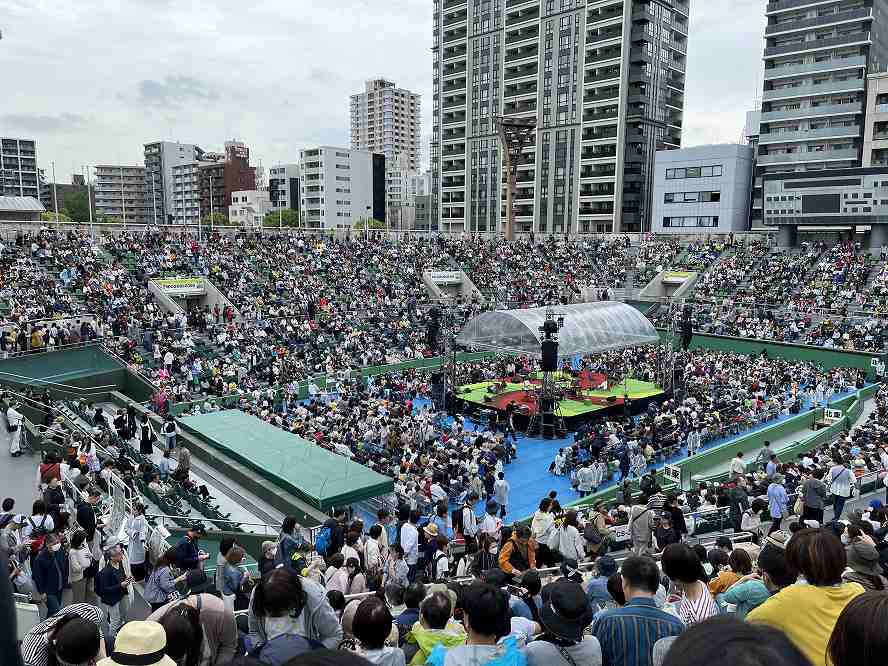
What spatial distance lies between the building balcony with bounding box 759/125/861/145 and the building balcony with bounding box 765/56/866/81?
4.82 metres

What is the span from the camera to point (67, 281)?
29359mm

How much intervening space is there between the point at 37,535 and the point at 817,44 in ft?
216

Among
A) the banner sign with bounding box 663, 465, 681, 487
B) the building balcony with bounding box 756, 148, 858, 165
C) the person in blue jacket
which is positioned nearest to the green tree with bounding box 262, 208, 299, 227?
the building balcony with bounding box 756, 148, 858, 165

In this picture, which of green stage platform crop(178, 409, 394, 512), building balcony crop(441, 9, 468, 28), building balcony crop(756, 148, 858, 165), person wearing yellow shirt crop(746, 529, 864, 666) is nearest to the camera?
person wearing yellow shirt crop(746, 529, 864, 666)

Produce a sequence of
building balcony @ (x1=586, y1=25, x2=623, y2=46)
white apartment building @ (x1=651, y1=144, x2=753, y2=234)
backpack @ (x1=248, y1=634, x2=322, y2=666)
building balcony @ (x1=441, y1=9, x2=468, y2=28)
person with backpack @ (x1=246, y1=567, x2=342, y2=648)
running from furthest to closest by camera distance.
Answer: building balcony @ (x1=441, y1=9, x2=468, y2=28) → building balcony @ (x1=586, y1=25, x2=623, y2=46) → white apartment building @ (x1=651, y1=144, x2=753, y2=234) → person with backpack @ (x1=246, y1=567, x2=342, y2=648) → backpack @ (x1=248, y1=634, x2=322, y2=666)

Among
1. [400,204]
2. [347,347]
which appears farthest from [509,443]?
[400,204]

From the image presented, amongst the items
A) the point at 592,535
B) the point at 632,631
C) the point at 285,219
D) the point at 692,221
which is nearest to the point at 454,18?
the point at 285,219

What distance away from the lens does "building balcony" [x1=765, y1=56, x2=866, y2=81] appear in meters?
53.3

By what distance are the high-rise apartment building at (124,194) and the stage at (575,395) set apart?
11251 cm

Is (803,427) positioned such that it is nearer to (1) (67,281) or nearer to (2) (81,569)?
(2) (81,569)

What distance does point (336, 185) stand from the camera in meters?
104

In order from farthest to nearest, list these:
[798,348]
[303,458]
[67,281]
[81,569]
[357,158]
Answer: [357,158] < [798,348] < [67,281] < [303,458] < [81,569]

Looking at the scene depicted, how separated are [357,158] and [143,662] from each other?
108m

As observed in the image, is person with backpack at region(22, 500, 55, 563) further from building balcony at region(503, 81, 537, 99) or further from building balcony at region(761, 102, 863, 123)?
building balcony at region(503, 81, 537, 99)
